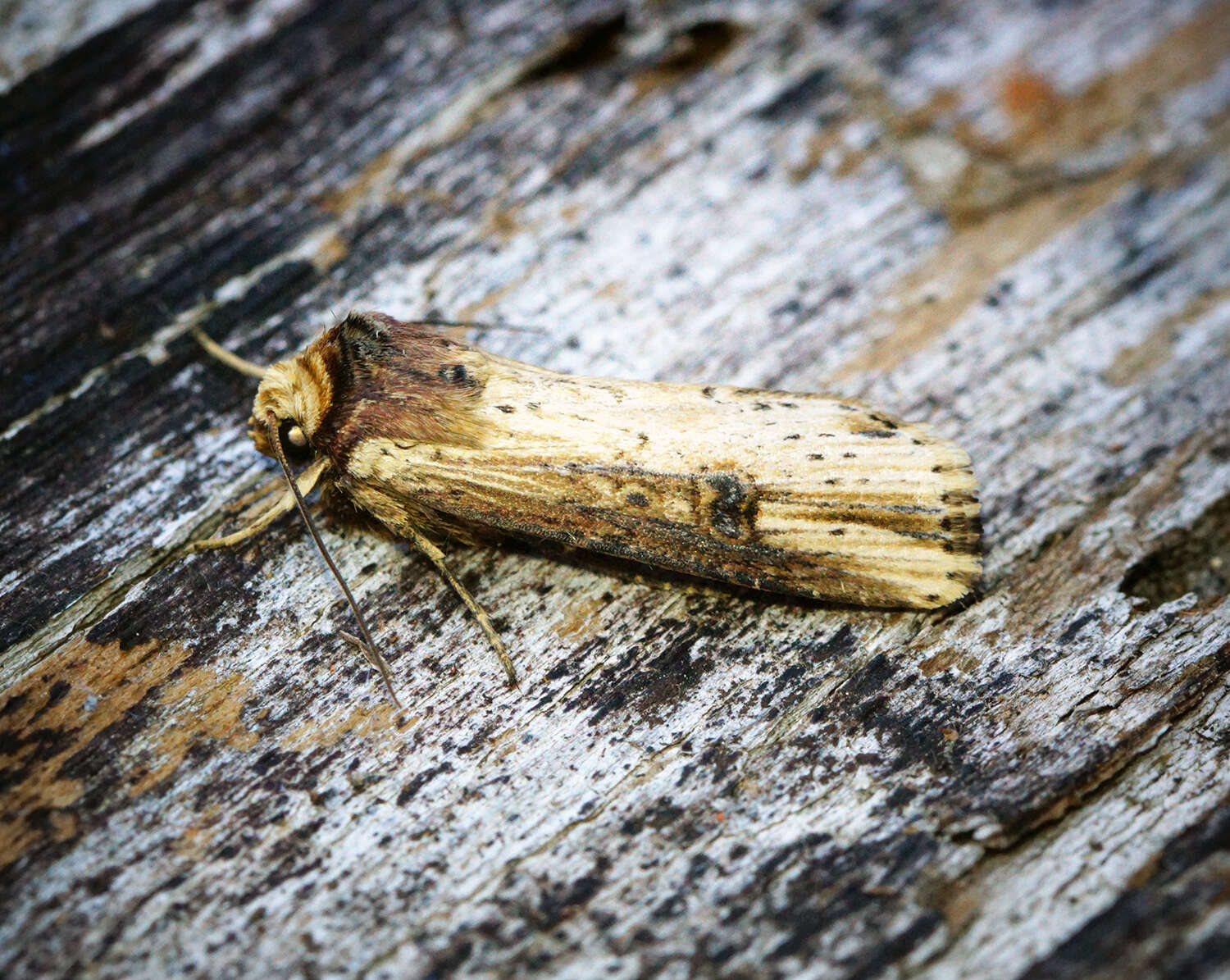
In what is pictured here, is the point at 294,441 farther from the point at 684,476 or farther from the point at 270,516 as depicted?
the point at 684,476

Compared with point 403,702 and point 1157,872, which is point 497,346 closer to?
point 403,702

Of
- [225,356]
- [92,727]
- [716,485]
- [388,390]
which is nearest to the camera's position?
[92,727]

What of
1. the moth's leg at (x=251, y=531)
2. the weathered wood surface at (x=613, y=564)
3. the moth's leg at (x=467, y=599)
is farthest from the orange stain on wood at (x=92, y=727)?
the moth's leg at (x=467, y=599)

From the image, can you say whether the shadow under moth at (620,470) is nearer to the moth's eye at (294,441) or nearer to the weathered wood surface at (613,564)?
the moth's eye at (294,441)

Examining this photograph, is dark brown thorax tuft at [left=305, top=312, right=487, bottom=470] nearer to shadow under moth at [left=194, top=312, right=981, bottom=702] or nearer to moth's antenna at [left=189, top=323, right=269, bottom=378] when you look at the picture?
shadow under moth at [left=194, top=312, right=981, bottom=702]

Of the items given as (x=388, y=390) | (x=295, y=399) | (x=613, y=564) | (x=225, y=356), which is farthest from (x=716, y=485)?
(x=225, y=356)

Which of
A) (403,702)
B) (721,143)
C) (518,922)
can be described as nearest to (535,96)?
(721,143)
